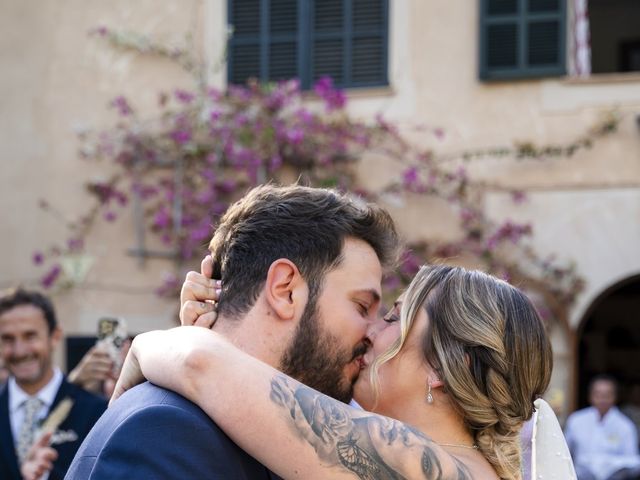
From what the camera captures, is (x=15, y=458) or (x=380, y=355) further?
(x=15, y=458)

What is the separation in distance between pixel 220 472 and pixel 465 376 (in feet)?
2.64

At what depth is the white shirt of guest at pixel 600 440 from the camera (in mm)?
9453

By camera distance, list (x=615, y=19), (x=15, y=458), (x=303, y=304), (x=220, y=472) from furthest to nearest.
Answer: (x=615, y=19), (x=15, y=458), (x=303, y=304), (x=220, y=472)

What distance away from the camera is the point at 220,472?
7.57 feet

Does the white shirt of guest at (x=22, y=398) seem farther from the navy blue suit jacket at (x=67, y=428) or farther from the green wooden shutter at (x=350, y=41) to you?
Result: the green wooden shutter at (x=350, y=41)

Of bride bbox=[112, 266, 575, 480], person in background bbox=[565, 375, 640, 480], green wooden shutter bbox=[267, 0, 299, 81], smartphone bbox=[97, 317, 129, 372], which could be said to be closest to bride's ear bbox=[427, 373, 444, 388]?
bride bbox=[112, 266, 575, 480]

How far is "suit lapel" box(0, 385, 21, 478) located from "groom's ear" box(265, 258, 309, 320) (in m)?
2.75

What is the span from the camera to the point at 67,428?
16.1ft

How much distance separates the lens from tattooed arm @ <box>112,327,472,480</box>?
2.36 meters

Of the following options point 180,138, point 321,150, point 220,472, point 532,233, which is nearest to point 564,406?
point 532,233

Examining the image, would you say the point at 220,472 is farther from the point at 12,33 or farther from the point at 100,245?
the point at 12,33

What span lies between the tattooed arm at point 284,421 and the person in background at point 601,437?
288 inches

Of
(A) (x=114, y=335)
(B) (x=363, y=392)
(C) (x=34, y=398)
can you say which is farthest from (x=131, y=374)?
(C) (x=34, y=398)

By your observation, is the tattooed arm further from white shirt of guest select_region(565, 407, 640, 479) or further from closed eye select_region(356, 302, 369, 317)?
white shirt of guest select_region(565, 407, 640, 479)
